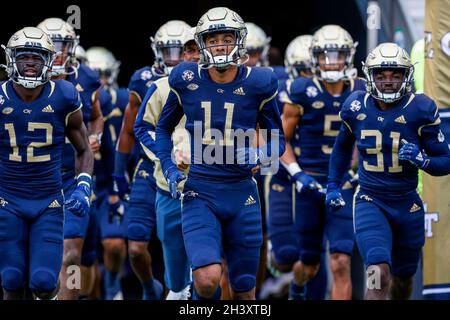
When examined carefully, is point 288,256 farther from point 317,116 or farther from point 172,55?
point 172,55

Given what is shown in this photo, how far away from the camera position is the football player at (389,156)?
24.8ft

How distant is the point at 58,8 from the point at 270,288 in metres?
3.61

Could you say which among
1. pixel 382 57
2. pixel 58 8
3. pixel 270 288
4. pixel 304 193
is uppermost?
pixel 58 8

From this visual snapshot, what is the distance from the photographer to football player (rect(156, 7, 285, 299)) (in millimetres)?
7113

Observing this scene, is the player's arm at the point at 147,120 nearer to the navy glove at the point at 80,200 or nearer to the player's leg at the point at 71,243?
the player's leg at the point at 71,243

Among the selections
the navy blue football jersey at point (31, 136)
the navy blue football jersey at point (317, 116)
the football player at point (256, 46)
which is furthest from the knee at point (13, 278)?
the football player at point (256, 46)

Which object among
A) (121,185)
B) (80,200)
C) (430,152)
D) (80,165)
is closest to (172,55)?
(121,185)

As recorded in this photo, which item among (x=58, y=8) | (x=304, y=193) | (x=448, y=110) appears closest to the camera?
(x=448, y=110)

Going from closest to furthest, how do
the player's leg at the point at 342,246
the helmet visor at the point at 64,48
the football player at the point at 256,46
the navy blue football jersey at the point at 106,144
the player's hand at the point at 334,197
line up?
the player's hand at the point at 334,197
the helmet visor at the point at 64,48
the player's leg at the point at 342,246
the navy blue football jersey at the point at 106,144
the football player at the point at 256,46

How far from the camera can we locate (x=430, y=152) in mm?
7668

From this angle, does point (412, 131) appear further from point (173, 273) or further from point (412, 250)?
point (173, 273)

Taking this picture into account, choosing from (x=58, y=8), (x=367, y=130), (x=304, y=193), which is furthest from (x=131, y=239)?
(x=58, y=8)

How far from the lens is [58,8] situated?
12852 millimetres

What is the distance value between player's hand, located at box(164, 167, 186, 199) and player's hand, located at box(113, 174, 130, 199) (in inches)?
67.8
